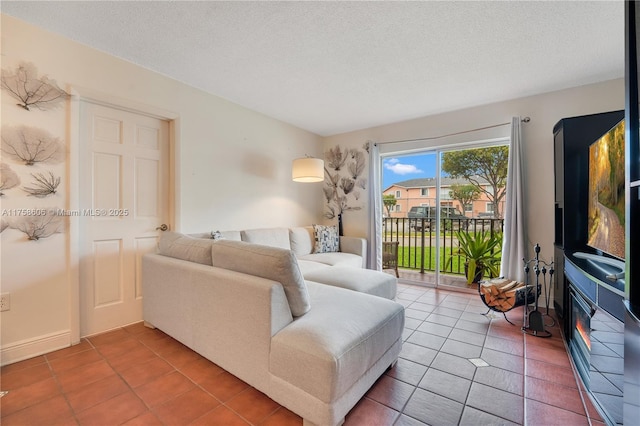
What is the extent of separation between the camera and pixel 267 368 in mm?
1393

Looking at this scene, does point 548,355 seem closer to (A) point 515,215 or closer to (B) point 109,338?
(A) point 515,215

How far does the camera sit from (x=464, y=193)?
12.8ft

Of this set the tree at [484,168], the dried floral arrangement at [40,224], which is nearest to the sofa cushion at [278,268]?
the dried floral arrangement at [40,224]

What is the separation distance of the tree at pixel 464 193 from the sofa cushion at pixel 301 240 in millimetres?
2161

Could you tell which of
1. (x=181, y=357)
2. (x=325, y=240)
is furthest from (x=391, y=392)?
(x=325, y=240)

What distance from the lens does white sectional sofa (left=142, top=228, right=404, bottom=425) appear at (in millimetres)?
1231

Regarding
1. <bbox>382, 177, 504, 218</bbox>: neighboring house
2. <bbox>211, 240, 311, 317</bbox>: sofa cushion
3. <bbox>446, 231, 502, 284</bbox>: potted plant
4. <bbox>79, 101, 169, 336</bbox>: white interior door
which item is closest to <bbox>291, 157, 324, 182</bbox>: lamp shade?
<bbox>382, 177, 504, 218</bbox>: neighboring house

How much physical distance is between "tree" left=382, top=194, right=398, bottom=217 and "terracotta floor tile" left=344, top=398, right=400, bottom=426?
11.1 feet

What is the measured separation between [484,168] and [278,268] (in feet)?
11.6

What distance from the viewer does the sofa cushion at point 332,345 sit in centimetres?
118

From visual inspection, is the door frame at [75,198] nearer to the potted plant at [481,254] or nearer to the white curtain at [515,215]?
the white curtain at [515,215]

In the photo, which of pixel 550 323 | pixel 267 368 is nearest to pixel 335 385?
pixel 267 368

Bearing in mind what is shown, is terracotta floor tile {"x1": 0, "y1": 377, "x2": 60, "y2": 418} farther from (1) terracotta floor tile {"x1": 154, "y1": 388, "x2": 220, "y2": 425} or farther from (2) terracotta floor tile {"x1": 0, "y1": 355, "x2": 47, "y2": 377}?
(1) terracotta floor tile {"x1": 154, "y1": 388, "x2": 220, "y2": 425}

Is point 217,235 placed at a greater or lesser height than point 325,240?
greater
